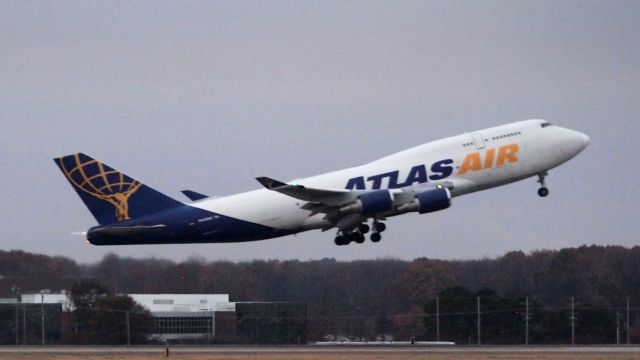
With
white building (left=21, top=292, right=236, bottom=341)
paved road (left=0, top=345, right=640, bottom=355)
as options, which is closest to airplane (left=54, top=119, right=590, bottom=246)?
paved road (left=0, top=345, right=640, bottom=355)

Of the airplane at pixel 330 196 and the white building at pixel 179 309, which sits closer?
the airplane at pixel 330 196

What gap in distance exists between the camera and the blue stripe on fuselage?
95.7 m

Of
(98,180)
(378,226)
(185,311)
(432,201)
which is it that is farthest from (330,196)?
(185,311)

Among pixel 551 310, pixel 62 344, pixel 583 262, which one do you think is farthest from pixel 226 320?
pixel 583 262

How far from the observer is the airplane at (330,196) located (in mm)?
95375

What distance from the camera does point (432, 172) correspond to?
95688 mm

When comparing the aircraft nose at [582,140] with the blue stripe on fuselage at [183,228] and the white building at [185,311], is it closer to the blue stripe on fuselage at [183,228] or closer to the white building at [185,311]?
the blue stripe on fuselage at [183,228]

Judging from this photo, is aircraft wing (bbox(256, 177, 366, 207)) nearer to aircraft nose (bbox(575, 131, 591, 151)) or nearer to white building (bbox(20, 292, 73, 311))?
aircraft nose (bbox(575, 131, 591, 151))

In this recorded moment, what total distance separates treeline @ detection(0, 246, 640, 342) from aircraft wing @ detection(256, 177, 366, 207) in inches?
1752

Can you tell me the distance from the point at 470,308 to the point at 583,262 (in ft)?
73.2

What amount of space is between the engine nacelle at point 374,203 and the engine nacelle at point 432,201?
1.58 meters

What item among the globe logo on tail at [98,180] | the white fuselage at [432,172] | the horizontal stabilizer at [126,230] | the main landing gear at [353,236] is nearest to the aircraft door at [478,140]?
the white fuselage at [432,172]

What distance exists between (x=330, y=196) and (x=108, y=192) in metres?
13.2

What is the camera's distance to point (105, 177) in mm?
97938
